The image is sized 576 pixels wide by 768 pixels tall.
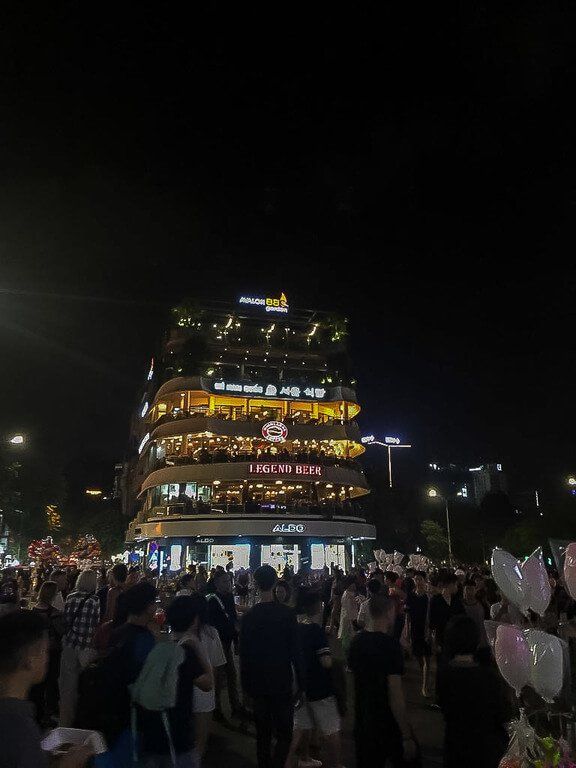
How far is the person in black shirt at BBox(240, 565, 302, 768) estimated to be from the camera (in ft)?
15.5

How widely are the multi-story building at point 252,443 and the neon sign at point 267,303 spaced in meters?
0.12

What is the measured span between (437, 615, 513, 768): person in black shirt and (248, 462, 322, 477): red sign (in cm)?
3861

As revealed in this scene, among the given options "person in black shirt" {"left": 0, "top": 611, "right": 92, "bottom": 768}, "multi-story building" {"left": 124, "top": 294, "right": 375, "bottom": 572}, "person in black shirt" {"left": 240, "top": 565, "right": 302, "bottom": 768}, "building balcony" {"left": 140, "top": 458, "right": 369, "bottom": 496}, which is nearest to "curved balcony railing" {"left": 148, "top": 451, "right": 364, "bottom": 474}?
"multi-story building" {"left": 124, "top": 294, "right": 375, "bottom": 572}

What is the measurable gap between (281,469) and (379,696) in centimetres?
3841

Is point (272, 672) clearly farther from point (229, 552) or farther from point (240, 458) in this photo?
point (240, 458)

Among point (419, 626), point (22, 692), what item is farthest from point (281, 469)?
point (22, 692)

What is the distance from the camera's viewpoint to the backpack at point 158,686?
3340 mm

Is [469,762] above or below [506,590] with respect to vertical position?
below

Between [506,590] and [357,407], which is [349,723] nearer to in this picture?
[506,590]

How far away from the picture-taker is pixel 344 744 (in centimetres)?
684

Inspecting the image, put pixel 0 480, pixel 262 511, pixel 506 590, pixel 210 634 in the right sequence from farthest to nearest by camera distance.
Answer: pixel 262 511 < pixel 0 480 < pixel 210 634 < pixel 506 590

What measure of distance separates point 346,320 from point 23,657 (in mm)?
55804

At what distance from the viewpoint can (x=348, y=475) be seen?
148 ft

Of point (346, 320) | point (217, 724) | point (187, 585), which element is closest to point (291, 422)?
point (346, 320)
